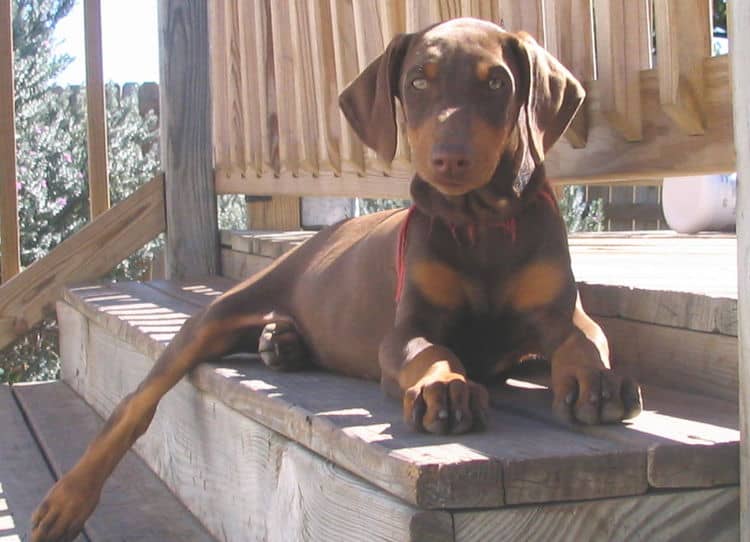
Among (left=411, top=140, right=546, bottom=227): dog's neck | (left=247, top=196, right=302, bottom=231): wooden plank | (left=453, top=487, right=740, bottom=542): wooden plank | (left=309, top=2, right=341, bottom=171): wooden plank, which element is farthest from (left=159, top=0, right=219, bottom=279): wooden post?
(left=453, top=487, right=740, bottom=542): wooden plank

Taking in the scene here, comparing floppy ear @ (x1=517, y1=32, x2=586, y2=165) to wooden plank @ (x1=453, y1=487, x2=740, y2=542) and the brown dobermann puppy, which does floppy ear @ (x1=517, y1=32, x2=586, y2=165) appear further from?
wooden plank @ (x1=453, y1=487, x2=740, y2=542)

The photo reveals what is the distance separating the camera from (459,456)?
1960 mm

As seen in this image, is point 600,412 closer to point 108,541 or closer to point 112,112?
point 108,541

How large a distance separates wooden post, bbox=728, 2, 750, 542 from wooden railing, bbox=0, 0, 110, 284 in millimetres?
4610

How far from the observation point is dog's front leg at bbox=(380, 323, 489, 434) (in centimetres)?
218

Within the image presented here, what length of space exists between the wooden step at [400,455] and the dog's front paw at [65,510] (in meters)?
0.32

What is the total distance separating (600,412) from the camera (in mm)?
2225

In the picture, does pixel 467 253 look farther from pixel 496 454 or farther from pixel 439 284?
pixel 496 454

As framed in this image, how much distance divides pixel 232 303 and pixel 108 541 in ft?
2.76

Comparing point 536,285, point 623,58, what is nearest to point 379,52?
point 623,58

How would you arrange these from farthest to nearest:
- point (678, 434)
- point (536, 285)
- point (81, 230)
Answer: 1. point (81, 230)
2. point (536, 285)
3. point (678, 434)

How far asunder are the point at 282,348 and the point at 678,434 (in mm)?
1486

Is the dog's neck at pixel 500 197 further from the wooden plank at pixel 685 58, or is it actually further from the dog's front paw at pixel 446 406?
the dog's front paw at pixel 446 406

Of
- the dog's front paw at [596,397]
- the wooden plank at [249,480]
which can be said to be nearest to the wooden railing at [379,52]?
the dog's front paw at [596,397]
